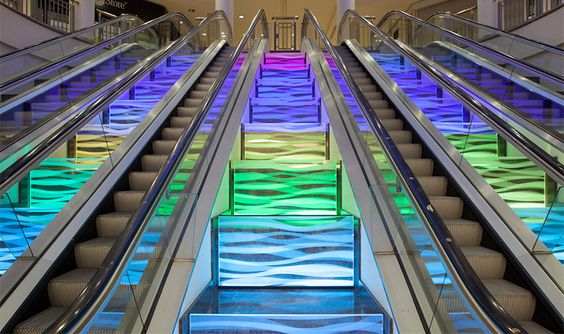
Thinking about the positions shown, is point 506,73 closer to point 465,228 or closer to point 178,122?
point 465,228

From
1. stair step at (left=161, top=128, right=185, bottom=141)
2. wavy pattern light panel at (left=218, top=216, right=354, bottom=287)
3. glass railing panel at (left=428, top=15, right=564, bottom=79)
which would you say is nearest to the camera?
stair step at (left=161, top=128, right=185, bottom=141)

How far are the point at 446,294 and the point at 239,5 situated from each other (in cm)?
2129

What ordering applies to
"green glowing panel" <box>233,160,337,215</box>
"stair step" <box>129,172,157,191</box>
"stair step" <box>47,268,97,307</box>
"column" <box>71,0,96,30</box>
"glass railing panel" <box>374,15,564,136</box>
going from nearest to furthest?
"stair step" <box>47,268,97,307</box>, "stair step" <box>129,172,157,191</box>, "glass railing panel" <box>374,15,564,136</box>, "green glowing panel" <box>233,160,337,215</box>, "column" <box>71,0,96,30</box>

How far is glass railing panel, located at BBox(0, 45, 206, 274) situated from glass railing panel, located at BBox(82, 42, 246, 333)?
2.59ft

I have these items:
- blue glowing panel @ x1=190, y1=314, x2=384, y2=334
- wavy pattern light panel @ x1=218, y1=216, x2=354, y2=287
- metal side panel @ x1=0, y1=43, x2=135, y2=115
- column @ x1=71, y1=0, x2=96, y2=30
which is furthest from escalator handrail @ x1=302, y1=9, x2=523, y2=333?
column @ x1=71, y1=0, x2=96, y2=30

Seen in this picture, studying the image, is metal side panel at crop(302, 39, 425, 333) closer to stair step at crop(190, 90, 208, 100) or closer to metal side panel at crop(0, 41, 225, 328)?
stair step at crop(190, 90, 208, 100)

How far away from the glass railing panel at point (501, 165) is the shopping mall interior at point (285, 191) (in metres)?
0.02

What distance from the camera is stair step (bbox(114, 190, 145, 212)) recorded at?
14.5 ft

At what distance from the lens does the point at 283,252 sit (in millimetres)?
6719

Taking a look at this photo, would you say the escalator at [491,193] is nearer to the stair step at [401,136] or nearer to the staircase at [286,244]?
the stair step at [401,136]

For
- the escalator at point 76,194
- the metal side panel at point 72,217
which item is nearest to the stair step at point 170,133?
the escalator at point 76,194

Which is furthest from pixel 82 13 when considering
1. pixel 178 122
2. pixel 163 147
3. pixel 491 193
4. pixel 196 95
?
pixel 491 193

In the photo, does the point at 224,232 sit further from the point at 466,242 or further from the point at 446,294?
the point at 446,294

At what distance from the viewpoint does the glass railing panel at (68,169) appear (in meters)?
3.34
